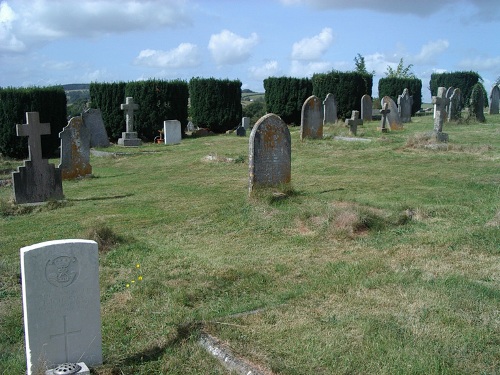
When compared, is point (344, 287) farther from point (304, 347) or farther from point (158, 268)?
point (158, 268)

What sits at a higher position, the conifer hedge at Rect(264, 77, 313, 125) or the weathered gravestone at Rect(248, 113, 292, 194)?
the conifer hedge at Rect(264, 77, 313, 125)

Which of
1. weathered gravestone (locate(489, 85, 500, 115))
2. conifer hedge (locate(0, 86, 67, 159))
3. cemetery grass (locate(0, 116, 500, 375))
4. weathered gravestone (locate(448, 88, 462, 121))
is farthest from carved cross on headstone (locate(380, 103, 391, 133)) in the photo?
conifer hedge (locate(0, 86, 67, 159))

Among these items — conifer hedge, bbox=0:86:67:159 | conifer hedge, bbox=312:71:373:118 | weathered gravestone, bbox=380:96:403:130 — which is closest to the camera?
conifer hedge, bbox=0:86:67:159

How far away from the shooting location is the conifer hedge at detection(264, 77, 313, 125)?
3180 centimetres

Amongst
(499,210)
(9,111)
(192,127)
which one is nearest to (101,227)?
(499,210)

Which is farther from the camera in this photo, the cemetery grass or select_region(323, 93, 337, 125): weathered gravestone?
select_region(323, 93, 337, 125): weathered gravestone

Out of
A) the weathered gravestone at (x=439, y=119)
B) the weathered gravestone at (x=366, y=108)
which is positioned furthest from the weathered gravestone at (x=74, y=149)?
the weathered gravestone at (x=366, y=108)

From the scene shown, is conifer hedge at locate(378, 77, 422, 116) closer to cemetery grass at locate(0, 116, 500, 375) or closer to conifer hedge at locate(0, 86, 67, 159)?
conifer hedge at locate(0, 86, 67, 159)

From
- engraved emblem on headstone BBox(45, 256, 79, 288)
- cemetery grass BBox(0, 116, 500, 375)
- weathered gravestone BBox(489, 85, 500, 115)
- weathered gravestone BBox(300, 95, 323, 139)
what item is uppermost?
weathered gravestone BBox(489, 85, 500, 115)

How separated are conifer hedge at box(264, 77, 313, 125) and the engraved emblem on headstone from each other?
27759 mm

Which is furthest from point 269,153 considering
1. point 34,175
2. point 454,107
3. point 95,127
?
point 454,107

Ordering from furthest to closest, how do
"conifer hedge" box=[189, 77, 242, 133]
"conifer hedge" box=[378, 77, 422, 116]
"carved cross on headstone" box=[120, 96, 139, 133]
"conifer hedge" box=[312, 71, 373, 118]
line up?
"conifer hedge" box=[378, 77, 422, 116] → "conifer hedge" box=[312, 71, 373, 118] → "conifer hedge" box=[189, 77, 242, 133] → "carved cross on headstone" box=[120, 96, 139, 133]

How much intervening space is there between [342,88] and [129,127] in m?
12.4

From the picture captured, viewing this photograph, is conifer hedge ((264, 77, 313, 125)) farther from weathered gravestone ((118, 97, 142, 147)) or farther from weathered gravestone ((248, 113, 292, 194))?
weathered gravestone ((248, 113, 292, 194))
